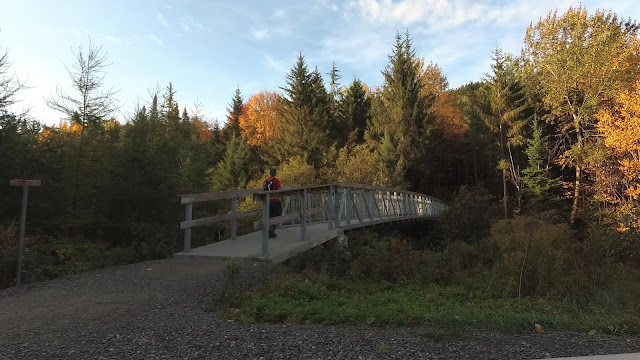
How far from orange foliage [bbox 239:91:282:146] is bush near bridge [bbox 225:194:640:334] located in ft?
101

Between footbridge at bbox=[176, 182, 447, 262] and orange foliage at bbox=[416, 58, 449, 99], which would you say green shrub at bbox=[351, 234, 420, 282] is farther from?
orange foliage at bbox=[416, 58, 449, 99]

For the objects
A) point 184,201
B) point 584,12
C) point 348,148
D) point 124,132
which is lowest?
point 184,201

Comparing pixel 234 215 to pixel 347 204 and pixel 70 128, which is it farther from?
pixel 70 128

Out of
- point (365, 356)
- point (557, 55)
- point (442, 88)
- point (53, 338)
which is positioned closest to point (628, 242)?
point (365, 356)

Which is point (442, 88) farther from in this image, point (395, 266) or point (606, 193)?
point (395, 266)

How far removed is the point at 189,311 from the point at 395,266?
220 inches

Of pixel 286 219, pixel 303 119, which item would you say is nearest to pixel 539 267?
pixel 286 219

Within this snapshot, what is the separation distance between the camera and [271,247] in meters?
7.88

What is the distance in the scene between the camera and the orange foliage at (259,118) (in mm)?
41438

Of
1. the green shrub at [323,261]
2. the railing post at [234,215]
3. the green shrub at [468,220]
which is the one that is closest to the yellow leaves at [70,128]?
the railing post at [234,215]

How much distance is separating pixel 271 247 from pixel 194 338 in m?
4.24

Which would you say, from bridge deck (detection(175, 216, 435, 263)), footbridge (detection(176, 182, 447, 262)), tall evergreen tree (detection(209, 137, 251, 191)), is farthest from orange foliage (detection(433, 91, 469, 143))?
bridge deck (detection(175, 216, 435, 263))

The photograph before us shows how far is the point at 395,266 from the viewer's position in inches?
355

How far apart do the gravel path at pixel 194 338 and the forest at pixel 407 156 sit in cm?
315
